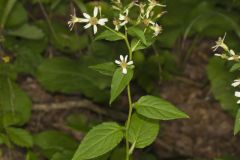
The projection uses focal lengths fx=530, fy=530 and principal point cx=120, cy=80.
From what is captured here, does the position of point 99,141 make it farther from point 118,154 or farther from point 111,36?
point 118,154

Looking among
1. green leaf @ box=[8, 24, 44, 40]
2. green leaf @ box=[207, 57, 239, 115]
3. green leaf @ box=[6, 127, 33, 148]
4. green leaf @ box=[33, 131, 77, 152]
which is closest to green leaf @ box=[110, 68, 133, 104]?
green leaf @ box=[6, 127, 33, 148]

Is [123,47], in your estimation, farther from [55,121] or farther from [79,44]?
[55,121]

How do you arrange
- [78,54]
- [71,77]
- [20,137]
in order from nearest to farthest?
[20,137] < [71,77] < [78,54]

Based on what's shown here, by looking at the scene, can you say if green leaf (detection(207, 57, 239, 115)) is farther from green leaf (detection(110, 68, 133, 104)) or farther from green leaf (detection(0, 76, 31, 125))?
green leaf (detection(110, 68, 133, 104))

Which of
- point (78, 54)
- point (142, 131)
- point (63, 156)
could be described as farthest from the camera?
point (78, 54)

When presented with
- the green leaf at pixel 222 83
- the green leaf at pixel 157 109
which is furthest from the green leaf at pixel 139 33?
the green leaf at pixel 222 83

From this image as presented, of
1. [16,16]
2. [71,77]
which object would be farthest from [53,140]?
[16,16]
